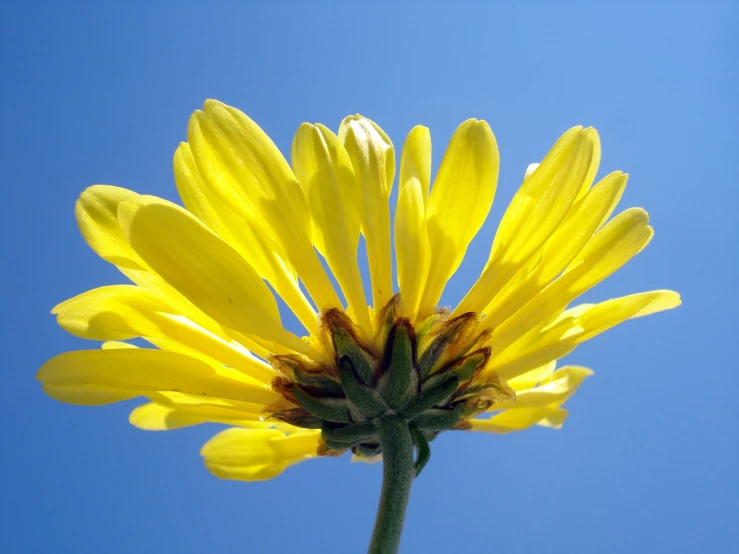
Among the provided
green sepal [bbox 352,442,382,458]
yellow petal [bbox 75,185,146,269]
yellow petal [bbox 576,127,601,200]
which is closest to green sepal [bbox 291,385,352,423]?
green sepal [bbox 352,442,382,458]

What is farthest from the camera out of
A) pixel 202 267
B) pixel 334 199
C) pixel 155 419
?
pixel 155 419

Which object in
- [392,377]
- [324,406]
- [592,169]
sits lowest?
[324,406]

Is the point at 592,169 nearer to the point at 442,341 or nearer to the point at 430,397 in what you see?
the point at 442,341

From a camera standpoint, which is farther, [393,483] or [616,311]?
[616,311]

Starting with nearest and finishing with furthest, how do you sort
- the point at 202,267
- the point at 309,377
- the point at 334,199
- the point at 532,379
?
the point at 202,267
the point at 334,199
the point at 309,377
the point at 532,379

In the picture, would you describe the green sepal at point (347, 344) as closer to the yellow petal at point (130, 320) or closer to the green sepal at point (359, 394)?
the green sepal at point (359, 394)

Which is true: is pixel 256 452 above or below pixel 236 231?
below

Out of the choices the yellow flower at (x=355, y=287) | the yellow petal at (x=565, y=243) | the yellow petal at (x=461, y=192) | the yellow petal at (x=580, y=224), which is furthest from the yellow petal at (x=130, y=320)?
the yellow petal at (x=580, y=224)

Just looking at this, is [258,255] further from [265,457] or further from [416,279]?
[265,457]

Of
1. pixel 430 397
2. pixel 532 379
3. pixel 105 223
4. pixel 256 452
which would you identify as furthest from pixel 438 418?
pixel 105 223
